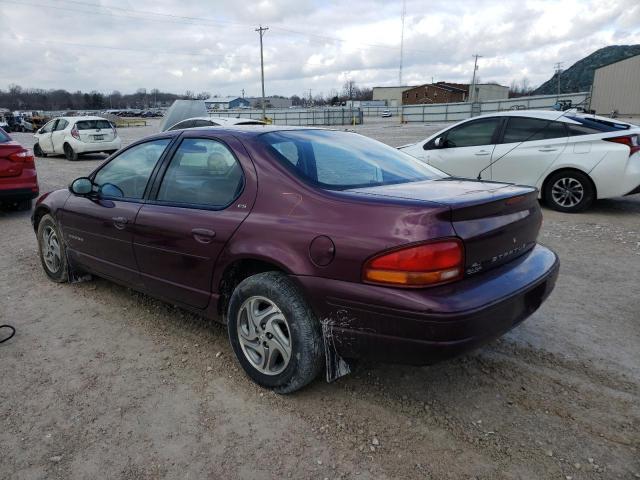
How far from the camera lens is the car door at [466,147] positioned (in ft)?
25.2

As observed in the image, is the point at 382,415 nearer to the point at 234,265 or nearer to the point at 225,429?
the point at 225,429

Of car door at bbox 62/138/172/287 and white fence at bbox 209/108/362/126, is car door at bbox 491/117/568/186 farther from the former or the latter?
white fence at bbox 209/108/362/126

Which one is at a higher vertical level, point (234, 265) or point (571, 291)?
point (234, 265)

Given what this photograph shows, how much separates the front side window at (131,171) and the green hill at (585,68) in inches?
5301

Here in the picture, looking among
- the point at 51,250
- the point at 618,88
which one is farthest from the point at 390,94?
the point at 51,250

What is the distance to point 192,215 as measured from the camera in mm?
3141

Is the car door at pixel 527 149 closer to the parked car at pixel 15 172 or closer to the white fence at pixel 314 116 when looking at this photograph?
the parked car at pixel 15 172

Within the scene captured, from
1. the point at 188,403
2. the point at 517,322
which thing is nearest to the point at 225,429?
the point at 188,403

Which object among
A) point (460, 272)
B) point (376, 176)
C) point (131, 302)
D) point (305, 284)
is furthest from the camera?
point (131, 302)

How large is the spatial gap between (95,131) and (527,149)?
1392cm

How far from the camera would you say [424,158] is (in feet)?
26.8

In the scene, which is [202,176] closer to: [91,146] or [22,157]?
[22,157]

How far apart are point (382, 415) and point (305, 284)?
0.84 m

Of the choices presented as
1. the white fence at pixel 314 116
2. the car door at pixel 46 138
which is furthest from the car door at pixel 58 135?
the white fence at pixel 314 116
